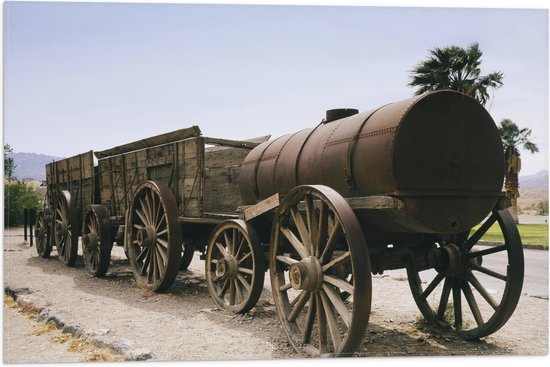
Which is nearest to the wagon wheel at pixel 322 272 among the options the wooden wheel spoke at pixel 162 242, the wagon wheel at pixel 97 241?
the wooden wheel spoke at pixel 162 242

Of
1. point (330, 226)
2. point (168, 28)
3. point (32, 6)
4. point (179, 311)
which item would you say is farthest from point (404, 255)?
point (32, 6)

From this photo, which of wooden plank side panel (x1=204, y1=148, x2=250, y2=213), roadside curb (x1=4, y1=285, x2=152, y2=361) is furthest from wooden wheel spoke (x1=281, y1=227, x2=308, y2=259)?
wooden plank side panel (x1=204, y1=148, x2=250, y2=213)

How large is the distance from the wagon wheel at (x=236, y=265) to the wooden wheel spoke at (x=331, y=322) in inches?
58.7

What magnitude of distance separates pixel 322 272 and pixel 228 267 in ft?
6.60

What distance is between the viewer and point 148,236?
7.13m

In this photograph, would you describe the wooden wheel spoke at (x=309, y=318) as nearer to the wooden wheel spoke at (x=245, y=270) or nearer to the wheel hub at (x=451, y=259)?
the wooden wheel spoke at (x=245, y=270)

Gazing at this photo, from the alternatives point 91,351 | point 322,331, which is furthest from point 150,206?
point 322,331

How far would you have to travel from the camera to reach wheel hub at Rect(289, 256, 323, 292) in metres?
4.10

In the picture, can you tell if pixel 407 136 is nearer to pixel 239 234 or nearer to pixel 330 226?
pixel 330 226

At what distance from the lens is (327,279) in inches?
159

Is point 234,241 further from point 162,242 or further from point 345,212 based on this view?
point 345,212

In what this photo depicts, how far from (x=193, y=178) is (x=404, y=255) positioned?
3.20 metres

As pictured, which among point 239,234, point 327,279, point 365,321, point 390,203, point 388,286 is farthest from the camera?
point 388,286

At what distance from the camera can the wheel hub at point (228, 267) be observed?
5.85 m
